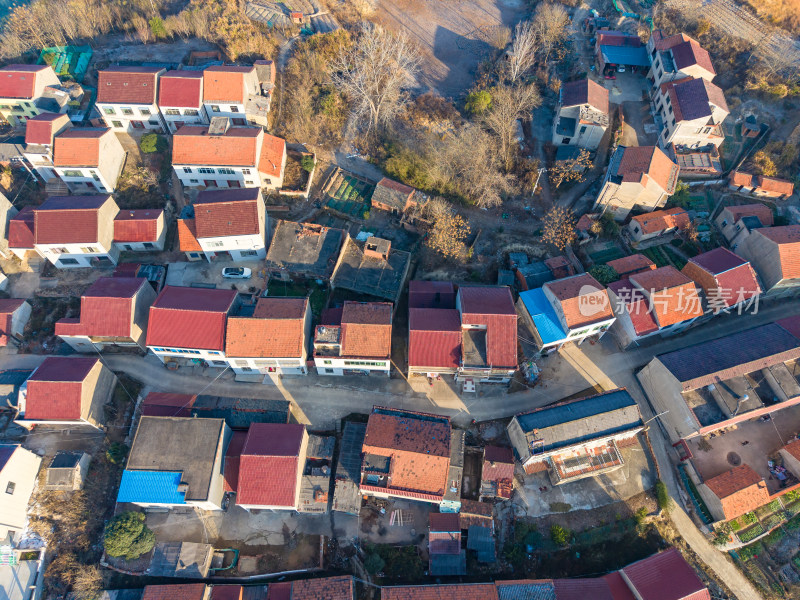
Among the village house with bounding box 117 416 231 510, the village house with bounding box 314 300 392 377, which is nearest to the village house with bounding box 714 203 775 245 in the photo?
the village house with bounding box 314 300 392 377

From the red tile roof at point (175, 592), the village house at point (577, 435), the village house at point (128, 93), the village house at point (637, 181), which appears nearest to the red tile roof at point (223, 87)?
the village house at point (128, 93)

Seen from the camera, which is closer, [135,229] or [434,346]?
[434,346]

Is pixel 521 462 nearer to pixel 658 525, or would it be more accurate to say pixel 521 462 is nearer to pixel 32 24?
A: pixel 658 525

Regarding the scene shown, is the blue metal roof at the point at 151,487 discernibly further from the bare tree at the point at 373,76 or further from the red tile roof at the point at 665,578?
the bare tree at the point at 373,76

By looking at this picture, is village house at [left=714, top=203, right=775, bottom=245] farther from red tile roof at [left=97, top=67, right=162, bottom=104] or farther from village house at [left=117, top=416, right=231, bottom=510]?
red tile roof at [left=97, top=67, right=162, bottom=104]

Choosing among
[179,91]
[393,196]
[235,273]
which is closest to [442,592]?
[235,273]

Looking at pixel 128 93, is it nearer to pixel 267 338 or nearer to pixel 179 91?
pixel 179 91

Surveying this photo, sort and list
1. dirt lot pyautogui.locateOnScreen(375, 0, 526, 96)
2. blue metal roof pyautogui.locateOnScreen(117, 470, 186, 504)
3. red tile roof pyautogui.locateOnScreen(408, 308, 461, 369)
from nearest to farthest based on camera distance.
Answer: blue metal roof pyautogui.locateOnScreen(117, 470, 186, 504) < red tile roof pyautogui.locateOnScreen(408, 308, 461, 369) < dirt lot pyautogui.locateOnScreen(375, 0, 526, 96)
